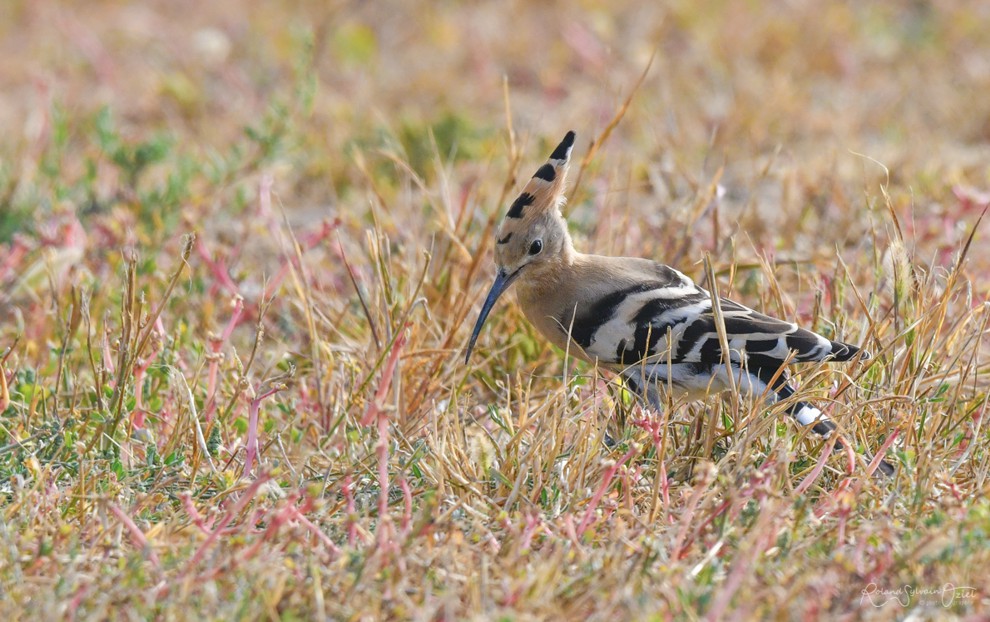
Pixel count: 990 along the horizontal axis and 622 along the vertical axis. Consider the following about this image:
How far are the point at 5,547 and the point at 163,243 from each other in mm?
1908

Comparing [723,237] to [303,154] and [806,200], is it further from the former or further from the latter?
[303,154]

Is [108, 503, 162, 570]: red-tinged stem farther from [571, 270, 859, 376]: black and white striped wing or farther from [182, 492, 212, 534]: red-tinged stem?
[571, 270, 859, 376]: black and white striped wing

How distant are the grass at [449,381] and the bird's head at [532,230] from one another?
0.14m

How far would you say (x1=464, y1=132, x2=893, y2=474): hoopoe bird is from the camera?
2648 millimetres

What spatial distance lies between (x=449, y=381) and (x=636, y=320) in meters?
0.48

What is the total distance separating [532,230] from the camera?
3.13 metres

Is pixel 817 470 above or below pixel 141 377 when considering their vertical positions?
below

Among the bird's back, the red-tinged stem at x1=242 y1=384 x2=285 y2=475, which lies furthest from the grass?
the bird's back

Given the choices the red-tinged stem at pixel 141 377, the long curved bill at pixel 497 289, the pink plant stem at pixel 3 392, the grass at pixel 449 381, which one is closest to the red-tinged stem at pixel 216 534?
the grass at pixel 449 381

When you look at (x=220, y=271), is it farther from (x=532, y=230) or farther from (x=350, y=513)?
(x=350, y=513)

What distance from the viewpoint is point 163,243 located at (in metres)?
3.95

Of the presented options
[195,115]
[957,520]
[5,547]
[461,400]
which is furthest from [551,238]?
[195,115]

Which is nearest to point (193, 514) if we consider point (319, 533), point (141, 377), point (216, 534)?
point (216, 534)

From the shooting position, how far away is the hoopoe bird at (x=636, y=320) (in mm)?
2648
